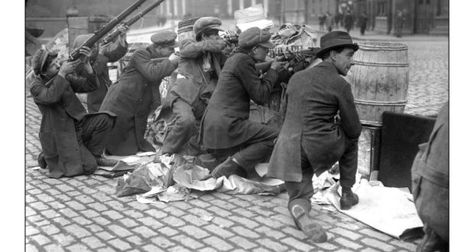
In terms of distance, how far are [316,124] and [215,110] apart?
1.37 m

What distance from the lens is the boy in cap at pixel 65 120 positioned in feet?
17.3

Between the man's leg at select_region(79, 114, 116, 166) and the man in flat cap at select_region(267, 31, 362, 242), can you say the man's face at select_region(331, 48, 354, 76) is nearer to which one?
the man in flat cap at select_region(267, 31, 362, 242)

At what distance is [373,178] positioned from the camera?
4.95 meters

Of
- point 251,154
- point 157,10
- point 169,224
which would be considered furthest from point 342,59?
point 157,10

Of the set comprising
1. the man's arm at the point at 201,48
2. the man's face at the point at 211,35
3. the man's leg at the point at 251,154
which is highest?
the man's face at the point at 211,35

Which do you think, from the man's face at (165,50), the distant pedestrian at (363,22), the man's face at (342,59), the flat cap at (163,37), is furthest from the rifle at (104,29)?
the distant pedestrian at (363,22)

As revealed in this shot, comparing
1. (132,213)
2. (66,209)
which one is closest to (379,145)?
(132,213)

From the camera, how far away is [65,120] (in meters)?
5.51

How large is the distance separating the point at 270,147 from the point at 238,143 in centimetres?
31

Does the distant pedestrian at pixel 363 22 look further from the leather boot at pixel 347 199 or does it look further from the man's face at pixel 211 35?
the leather boot at pixel 347 199

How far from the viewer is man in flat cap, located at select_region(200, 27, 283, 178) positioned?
4.85 metres

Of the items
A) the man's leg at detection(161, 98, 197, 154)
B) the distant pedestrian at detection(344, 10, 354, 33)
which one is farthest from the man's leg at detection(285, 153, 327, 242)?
the distant pedestrian at detection(344, 10, 354, 33)

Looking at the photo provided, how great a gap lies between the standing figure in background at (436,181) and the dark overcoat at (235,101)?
213cm

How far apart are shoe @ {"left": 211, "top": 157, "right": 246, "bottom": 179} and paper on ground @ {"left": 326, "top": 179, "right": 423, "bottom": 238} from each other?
91cm
